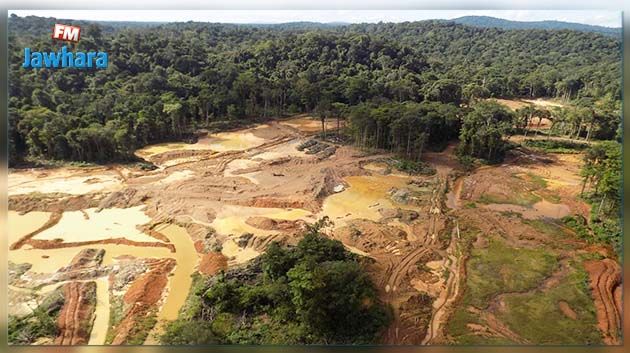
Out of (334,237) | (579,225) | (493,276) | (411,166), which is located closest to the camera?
(493,276)

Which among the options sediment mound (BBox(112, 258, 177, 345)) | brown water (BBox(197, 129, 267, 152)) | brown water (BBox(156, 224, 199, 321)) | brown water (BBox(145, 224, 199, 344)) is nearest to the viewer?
sediment mound (BBox(112, 258, 177, 345))

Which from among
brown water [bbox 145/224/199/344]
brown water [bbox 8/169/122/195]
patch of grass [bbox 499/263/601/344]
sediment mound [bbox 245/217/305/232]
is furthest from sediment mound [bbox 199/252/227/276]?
patch of grass [bbox 499/263/601/344]

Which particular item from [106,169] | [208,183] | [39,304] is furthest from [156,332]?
[106,169]

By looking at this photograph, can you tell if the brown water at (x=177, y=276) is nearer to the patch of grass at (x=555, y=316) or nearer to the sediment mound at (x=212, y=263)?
the sediment mound at (x=212, y=263)

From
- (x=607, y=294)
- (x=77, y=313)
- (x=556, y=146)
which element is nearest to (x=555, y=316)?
(x=607, y=294)

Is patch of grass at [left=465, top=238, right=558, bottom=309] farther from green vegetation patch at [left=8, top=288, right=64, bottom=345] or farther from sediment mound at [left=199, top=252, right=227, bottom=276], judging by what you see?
green vegetation patch at [left=8, top=288, right=64, bottom=345]

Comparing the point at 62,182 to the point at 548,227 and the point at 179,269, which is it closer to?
the point at 179,269

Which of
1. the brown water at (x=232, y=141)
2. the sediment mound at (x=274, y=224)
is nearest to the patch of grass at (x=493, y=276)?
the sediment mound at (x=274, y=224)
